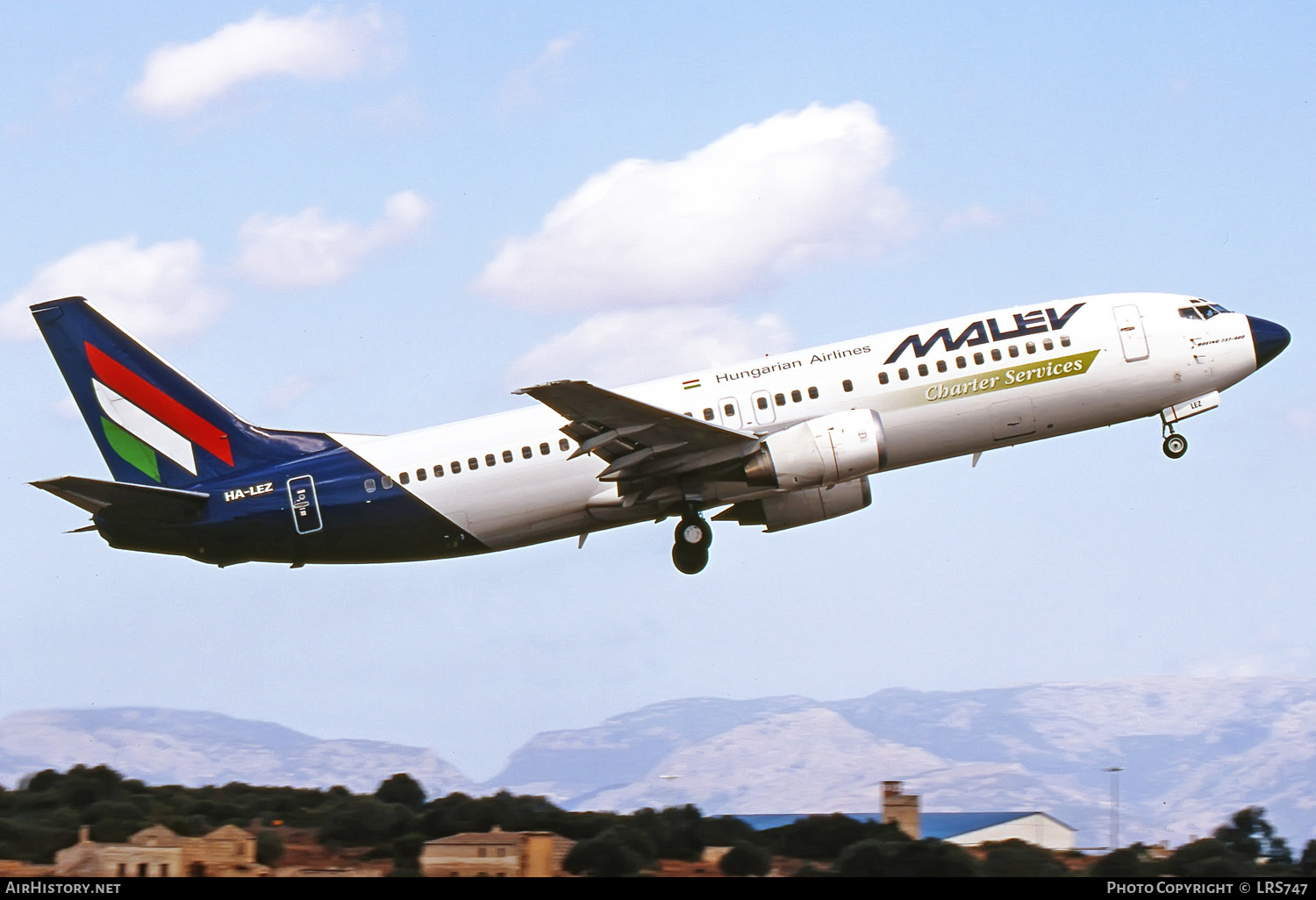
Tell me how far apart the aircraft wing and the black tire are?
1975 mm

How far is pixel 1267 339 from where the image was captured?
36.3 m

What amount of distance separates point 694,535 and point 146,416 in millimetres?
14861

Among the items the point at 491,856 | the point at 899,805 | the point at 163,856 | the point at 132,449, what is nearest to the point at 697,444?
the point at 132,449

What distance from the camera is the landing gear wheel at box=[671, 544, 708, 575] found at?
36.5 m

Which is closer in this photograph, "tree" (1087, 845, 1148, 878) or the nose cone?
the nose cone

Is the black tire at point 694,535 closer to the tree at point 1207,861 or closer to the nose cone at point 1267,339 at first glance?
the nose cone at point 1267,339

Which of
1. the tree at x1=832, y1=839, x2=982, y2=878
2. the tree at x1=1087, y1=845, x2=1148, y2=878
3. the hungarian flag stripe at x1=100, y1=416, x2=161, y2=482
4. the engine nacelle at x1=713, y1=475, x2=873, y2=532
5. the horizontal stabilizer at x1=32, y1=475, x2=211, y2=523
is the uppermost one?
the hungarian flag stripe at x1=100, y1=416, x2=161, y2=482

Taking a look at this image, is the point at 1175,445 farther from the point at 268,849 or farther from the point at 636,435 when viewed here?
the point at 268,849

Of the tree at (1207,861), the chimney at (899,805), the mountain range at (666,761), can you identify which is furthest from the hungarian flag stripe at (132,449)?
the mountain range at (666,761)

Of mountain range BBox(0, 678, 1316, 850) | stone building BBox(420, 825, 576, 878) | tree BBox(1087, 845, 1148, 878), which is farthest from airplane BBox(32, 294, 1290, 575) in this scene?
mountain range BBox(0, 678, 1316, 850)

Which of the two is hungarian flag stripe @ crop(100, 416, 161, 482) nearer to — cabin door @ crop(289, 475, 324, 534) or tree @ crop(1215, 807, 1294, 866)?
cabin door @ crop(289, 475, 324, 534)

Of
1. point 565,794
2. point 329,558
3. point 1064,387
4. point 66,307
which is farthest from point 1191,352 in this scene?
point 565,794

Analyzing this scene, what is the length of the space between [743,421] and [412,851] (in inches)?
1053

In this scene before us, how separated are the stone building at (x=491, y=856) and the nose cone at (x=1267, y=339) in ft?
91.4
